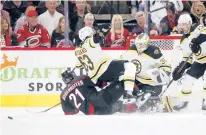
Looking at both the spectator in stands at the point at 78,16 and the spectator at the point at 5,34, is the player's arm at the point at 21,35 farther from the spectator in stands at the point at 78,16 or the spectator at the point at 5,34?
the spectator in stands at the point at 78,16

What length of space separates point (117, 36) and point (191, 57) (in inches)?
39.6

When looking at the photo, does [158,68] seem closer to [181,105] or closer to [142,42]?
[142,42]

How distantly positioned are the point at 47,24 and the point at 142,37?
1.59 m

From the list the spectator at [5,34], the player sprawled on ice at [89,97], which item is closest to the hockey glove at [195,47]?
the player sprawled on ice at [89,97]

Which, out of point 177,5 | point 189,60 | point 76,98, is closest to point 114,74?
point 76,98

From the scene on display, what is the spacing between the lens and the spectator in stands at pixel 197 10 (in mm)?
9977

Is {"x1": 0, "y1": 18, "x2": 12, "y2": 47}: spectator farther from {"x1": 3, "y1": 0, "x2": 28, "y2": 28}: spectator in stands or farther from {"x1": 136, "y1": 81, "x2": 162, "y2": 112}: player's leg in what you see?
{"x1": 136, "y1": 81, "x2": 162, "y2": 112}: player's leg

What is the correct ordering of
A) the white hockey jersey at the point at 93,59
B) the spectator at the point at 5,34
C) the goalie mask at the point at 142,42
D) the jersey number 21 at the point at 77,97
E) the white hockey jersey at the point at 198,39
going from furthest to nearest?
1. the spectator at the point at 5,34
2. the white hockey jersey at the point at 198,39
3. the goalie mask at the point at 142,42
4. the white hockey jersey at the point at 93,59
5. the jersey number 21 at the point at 77,97

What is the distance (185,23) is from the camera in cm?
960

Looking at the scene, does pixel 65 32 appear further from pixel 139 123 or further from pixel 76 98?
pixel 139 123

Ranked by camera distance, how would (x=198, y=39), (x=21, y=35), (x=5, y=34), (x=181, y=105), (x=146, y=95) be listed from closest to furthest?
(x=146, y=95), (x=198, y=39), (x=181, y=105), (x=5, y=34), (x=21, y=35)

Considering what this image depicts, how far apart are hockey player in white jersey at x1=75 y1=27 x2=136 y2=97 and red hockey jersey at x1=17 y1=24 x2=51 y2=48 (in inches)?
63.3

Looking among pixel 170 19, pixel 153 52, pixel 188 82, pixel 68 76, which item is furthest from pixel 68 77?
pixel 170 19

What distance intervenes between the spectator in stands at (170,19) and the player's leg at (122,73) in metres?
1.83
